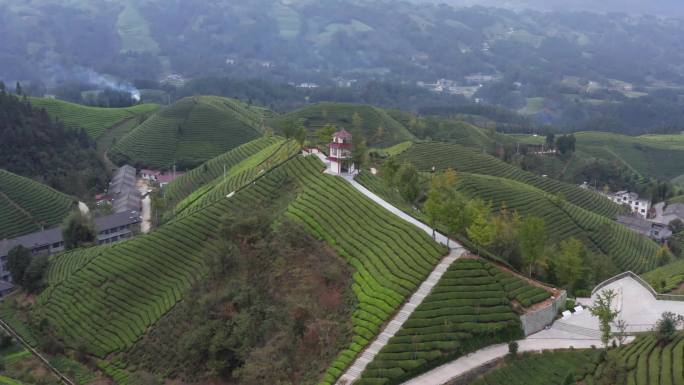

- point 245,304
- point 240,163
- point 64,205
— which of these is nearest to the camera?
point 245,304

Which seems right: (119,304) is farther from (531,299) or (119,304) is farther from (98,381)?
(531,299)

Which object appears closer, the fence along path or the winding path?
the winding path

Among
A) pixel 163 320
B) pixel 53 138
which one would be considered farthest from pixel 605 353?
pixel 53 138

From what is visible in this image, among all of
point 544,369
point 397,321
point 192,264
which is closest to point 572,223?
point 544,369

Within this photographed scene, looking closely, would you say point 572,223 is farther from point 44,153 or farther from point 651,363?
point 44,153

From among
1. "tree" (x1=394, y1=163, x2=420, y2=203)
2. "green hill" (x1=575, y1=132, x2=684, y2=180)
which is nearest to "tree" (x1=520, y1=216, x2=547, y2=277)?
"tree" (x1=394, y1=163, x2=420, y2=203)

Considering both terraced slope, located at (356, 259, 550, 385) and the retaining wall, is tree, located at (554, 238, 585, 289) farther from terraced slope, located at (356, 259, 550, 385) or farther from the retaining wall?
terraced slope, located at (356, 259, 550, 385)
